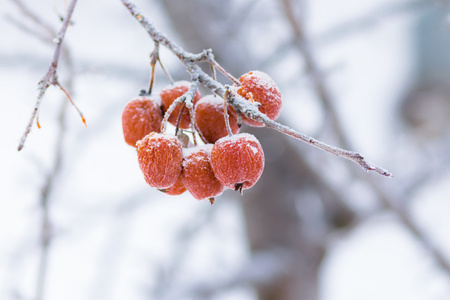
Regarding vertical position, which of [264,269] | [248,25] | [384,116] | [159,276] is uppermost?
[384,116]

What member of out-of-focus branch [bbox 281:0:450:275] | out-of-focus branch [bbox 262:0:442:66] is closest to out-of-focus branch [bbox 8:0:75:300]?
out-of-focus branch [bbox 281:0:450:275]

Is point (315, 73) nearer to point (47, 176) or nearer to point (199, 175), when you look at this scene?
point (47, 176)

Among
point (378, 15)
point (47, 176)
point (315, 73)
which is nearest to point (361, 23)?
point (378, 15)

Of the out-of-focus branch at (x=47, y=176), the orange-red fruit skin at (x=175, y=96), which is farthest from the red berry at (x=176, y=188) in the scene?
the out-of-focus branch at (x=47, y=176)

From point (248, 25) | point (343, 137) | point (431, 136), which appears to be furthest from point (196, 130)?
point (431, 136)

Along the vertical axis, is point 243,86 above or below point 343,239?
below

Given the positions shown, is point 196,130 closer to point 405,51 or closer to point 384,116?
point 384,116
